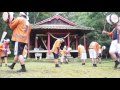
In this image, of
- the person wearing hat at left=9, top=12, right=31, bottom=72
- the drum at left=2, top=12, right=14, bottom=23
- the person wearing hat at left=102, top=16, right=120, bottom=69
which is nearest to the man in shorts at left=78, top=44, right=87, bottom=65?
the person wearing hat at left=102, top=16, right=120, bottom=69

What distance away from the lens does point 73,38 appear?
32406 mm

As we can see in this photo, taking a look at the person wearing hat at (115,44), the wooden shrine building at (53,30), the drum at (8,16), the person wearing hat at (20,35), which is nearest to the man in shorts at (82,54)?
the person wearing hat at (115,44)

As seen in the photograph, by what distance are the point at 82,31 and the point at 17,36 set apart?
71.4ft

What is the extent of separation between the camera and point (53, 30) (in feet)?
96.7

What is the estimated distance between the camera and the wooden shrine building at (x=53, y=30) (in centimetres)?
2883

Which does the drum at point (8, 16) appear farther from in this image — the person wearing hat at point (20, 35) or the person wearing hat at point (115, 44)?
the person wearing hat at point (115, 44)

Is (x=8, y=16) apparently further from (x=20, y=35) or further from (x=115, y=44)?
(x=115, y=44)

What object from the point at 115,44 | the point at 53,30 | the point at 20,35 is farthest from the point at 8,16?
the point at 53,30

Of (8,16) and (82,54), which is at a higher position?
(8,16)

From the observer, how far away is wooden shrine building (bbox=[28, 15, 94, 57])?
1135 inches

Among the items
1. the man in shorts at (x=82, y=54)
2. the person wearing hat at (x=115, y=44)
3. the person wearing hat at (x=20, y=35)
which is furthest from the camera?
the man in shorts at (x=82, y=54)

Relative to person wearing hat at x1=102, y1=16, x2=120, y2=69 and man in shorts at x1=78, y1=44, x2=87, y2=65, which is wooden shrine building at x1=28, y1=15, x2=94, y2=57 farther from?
person wearing hat at x1=102, y1=16, x2=120, y2=69
